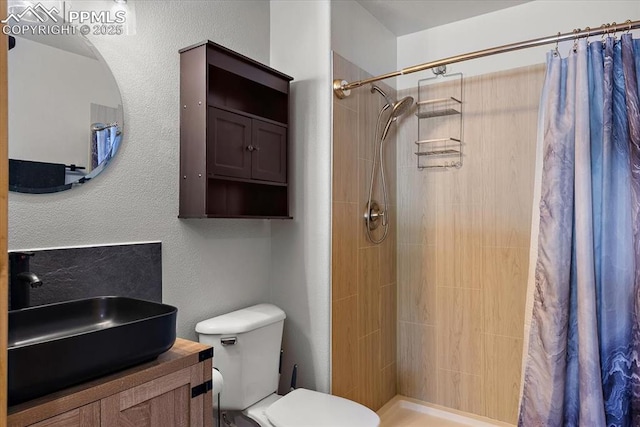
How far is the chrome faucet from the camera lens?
1320mm

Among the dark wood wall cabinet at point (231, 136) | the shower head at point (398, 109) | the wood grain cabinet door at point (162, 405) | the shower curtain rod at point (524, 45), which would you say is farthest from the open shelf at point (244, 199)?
the shower head at point (398, 109)

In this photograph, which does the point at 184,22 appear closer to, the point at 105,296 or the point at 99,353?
the point at 105,296

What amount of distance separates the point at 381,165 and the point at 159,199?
143 centimetres

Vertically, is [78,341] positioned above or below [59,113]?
below

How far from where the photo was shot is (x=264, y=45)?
7.91 feet

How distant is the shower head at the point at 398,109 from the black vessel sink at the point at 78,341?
1827 millimetres

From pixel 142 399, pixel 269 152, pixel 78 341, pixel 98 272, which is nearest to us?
pixel 78 341

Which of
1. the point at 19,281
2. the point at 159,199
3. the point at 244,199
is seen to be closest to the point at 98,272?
the point at 19,281

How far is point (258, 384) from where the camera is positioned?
200cm

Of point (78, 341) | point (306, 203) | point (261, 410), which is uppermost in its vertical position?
point (306, 203)

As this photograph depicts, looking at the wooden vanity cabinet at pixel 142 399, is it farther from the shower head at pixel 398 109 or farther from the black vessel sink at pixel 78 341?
the shower head at pixel 398 109

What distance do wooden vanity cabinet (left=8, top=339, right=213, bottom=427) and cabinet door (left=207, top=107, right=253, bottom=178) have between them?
0.79 m

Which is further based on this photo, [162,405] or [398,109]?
[398,109]

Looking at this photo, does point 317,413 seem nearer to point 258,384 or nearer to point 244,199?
point 258,384
